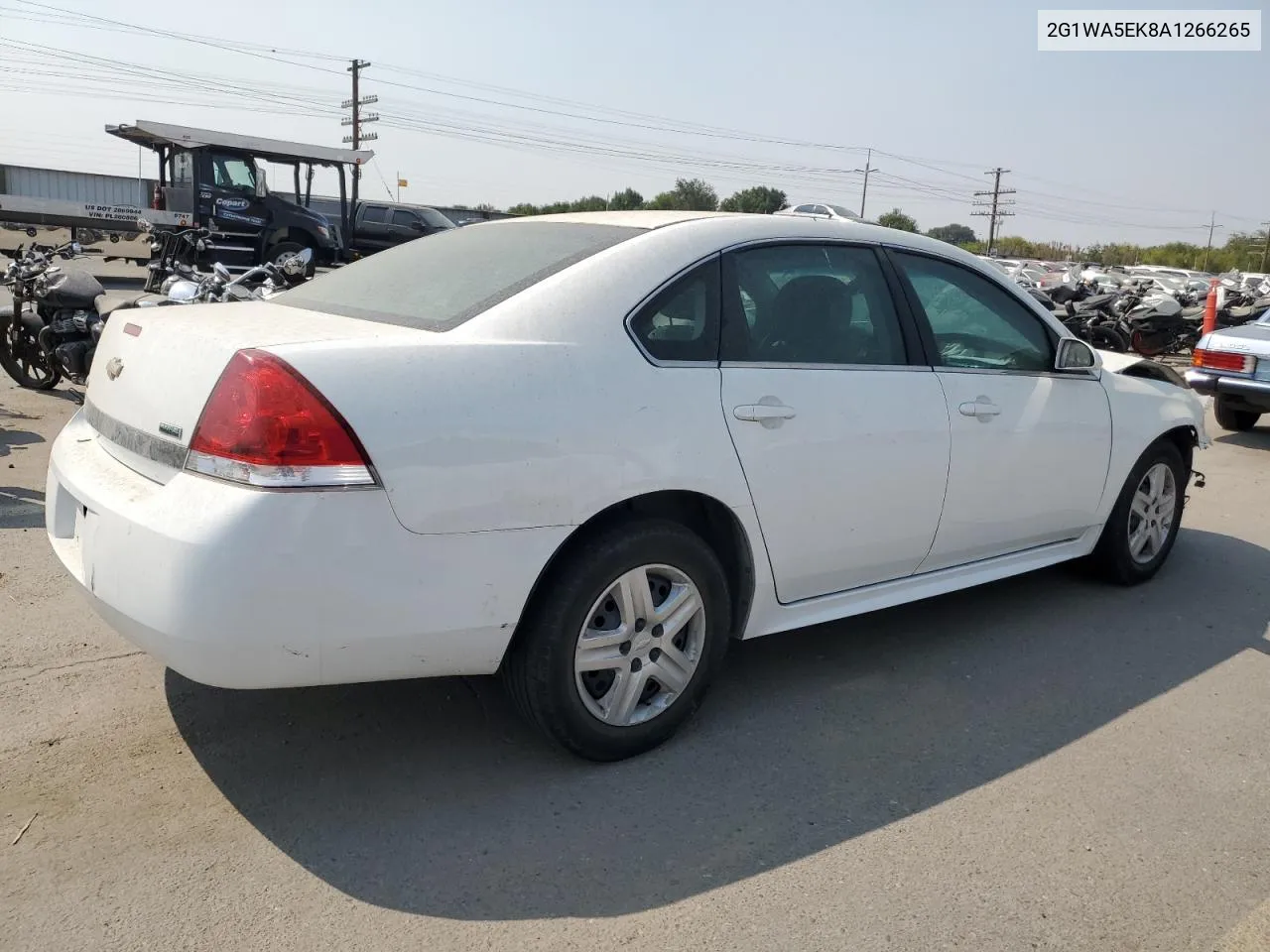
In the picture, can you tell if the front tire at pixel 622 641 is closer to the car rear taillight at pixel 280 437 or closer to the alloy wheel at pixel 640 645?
the alloy wheel at pixel 640 645

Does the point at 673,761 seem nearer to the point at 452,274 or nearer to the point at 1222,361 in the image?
→ the point at 452,274

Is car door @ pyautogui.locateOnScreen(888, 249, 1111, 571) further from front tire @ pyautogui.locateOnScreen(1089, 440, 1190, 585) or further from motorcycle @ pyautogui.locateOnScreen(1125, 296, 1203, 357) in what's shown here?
motorcycle @ pyautogui.locateOnScreen(1125, 296, 1203, 357)

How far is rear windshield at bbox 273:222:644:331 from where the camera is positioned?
311cm

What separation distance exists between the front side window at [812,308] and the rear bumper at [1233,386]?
275 inches

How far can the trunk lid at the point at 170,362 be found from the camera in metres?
A: 2.71

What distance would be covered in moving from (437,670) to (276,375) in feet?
2.85

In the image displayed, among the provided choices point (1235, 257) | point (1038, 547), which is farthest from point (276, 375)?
point (1235, 257)

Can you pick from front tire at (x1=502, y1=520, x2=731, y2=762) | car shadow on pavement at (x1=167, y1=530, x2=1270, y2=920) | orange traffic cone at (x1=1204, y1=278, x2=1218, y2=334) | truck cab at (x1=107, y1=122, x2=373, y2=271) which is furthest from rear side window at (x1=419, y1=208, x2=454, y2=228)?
front tire at (x1=502, y1=520, x2=731, y2=762)

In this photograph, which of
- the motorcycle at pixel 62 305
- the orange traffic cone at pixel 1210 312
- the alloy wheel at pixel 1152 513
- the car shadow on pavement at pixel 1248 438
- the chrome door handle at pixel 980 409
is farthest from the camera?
the orange traffic cone at pixel 1210 312

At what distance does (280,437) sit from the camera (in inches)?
99.0

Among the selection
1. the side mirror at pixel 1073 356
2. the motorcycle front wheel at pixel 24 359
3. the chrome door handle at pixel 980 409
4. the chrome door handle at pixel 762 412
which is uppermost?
the side mirror at pixel 1073 356

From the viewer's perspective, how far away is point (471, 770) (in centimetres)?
312

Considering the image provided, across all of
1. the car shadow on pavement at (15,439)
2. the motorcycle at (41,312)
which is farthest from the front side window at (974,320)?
the motorcycle at (41,312)

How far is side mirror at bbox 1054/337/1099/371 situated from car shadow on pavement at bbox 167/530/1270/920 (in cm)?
110
